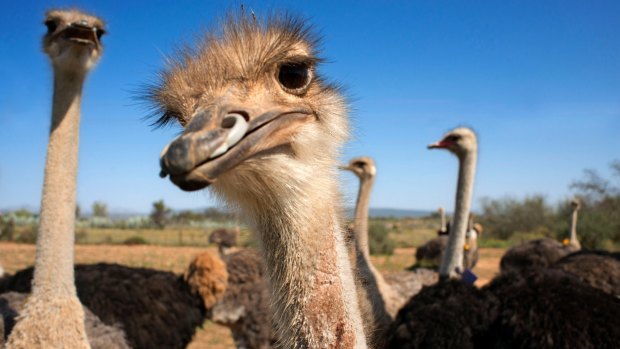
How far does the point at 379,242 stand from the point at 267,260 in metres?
21.6

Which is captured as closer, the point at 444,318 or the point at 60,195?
the point at 444,318

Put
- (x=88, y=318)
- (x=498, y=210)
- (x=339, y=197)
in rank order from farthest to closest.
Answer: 1. (x=498, y=210)
2. (x=88, y=318)
3. (x=339, y=197)

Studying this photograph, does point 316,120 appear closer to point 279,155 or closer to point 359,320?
point 279,155

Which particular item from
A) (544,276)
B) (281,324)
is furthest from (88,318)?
(544,276)

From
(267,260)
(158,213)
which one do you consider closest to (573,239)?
(267,260)

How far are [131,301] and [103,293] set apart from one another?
22 centimetres

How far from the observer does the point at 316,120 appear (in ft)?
5.02

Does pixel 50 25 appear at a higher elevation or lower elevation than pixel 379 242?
higher

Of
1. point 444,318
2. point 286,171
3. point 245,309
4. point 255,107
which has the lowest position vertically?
point 245,309

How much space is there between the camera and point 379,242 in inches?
894

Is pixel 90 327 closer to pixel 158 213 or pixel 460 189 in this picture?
pixel 460 189

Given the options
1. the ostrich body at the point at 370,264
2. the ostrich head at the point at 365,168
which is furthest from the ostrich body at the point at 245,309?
the ostrich head at the point at 365,168

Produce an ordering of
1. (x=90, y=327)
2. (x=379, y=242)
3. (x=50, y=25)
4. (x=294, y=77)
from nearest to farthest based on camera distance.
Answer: (x=294, y=77), (x=90, y=327), (x=50, y=25), (x=379, y=242)

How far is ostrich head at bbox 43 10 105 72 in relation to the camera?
129 inches
